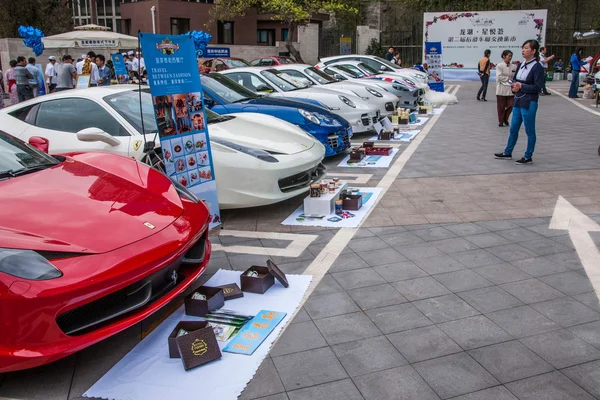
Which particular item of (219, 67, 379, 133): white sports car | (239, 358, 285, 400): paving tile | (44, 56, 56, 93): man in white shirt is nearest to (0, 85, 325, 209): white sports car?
(239, 358, 285, 400): paving tile

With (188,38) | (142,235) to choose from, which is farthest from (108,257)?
(188,38)

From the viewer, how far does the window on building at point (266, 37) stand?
39438 mm

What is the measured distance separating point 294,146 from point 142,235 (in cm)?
307

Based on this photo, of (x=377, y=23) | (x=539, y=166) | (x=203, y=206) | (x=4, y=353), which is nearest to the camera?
(x=4, y=353)

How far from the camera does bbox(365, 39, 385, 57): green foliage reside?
32.7m

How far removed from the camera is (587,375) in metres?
2.93

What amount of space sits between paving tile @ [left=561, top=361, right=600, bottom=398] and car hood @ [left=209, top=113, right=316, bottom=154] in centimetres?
359

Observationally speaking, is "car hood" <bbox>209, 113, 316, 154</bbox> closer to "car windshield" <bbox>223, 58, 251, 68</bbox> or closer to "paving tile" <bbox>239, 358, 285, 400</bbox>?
"paving tile" <bbox>239, 358, 285, 400</bbox>

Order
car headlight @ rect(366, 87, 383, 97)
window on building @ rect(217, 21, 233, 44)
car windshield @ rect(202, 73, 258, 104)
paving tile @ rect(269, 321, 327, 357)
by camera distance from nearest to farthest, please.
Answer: paving tile @ rect(269, 321, 327, 357) < car windshield @ rect(202, 73, 258, 104) < car headlight @ rect(366, 87, 383, 97) < window on building @ rect(217, 21, 233, 44)

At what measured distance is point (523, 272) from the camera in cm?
430

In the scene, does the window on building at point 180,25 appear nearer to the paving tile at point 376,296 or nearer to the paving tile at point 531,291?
the paving tile at point 376,296

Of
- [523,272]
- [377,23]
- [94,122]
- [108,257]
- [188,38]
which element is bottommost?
[523,272]

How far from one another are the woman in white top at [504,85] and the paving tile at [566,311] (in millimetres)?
8306

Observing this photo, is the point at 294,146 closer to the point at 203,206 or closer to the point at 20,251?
the point at 203,206
